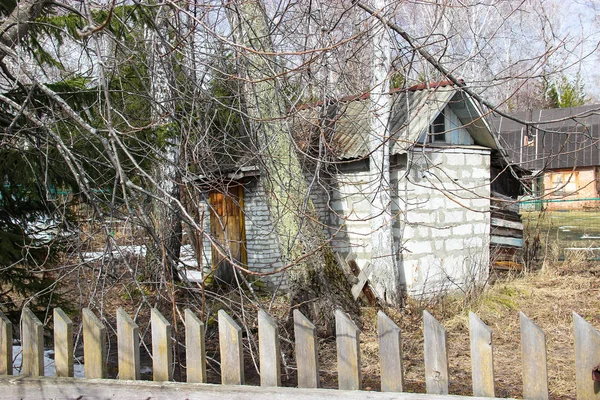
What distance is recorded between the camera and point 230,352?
250 cm

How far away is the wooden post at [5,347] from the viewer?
115 inches

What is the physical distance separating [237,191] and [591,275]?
704 cm

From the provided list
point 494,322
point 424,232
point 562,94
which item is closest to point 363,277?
point 424,232

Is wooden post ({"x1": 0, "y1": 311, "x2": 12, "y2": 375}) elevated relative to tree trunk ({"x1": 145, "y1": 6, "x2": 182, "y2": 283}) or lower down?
lower down

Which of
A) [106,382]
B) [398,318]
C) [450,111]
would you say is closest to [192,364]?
[106,382]

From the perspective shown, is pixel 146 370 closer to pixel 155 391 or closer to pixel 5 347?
pixel 5 347

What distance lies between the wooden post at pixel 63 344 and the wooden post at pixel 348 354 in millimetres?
1301

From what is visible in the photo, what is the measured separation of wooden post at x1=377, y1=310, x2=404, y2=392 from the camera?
2256mm

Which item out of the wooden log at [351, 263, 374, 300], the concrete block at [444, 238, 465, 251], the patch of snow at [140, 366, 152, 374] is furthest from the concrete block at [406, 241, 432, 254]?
the patch of snow at [140, 366, 152, 374]

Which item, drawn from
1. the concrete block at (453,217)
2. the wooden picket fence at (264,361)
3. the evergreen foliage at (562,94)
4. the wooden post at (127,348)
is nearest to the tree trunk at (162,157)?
the wooden post at (127,348)

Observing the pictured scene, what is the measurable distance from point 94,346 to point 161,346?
360 millimetres

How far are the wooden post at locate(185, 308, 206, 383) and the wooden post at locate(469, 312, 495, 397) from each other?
1103 mm

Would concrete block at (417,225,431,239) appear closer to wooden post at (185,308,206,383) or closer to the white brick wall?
the white brick wall

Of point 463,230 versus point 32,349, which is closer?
point 32,349
